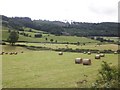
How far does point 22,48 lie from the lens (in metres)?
99.8

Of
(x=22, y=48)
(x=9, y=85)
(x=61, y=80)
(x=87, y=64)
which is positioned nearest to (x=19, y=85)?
(x=9, y=85)

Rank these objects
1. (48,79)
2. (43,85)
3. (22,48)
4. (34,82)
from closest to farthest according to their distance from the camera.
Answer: (43,85), (34,82), (48,79), (22,48)

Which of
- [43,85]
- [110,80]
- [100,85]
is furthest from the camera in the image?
[43,85]

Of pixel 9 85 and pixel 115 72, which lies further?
pixel 9 85

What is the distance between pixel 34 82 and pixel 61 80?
265cm

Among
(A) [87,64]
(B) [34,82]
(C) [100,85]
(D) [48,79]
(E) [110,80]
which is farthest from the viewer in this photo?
(A) [87,64]

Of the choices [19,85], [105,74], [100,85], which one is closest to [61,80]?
[19,85]

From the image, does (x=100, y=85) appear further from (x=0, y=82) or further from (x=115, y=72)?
(x=0, y=82)

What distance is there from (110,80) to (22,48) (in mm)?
82763

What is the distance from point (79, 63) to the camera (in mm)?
45750

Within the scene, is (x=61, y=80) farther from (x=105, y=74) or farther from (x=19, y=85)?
(x=105, y=74)

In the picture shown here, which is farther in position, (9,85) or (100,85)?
(9,85)

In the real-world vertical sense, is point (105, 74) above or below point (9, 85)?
above

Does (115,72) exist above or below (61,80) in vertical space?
above
